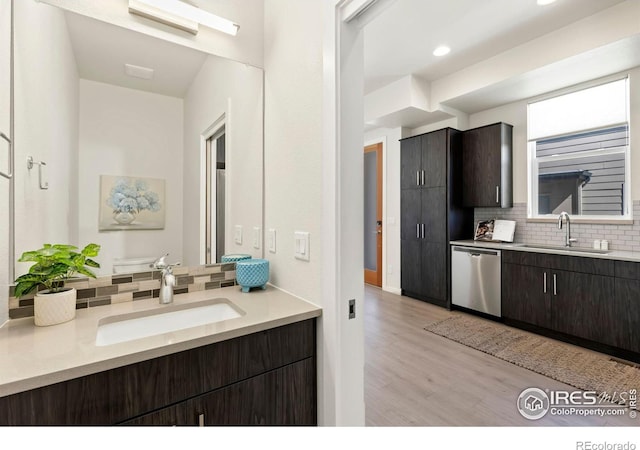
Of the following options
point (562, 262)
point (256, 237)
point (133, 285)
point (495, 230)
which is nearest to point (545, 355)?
point (562, 262)

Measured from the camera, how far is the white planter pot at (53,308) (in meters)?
1.02

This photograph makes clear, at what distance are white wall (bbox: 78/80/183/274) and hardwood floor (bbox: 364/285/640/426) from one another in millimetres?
1618

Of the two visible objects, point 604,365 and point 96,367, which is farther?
point 604,365

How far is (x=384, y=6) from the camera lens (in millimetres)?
1055

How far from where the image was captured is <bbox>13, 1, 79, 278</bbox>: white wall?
3.55 ft

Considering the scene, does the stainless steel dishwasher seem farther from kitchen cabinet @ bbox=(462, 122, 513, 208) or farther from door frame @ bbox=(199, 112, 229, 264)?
door frame @ bbox=(199, 112, 229, 264)

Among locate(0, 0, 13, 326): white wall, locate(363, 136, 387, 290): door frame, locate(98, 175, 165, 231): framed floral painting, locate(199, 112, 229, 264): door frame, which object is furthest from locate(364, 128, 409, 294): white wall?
locate(0, 0, 13, 326): white wall

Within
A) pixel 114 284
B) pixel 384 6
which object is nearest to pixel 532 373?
pixel 384 6

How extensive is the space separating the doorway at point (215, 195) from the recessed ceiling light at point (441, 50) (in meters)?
2.55

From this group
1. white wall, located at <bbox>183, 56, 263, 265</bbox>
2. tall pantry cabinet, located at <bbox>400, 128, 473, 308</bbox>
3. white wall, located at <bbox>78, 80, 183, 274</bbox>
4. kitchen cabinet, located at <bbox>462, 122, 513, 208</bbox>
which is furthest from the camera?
tall pantry cabinet, located at <bbox>400, 128, 473, 308</bbox>

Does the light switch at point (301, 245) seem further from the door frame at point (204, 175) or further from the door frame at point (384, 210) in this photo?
the door frame at point (384, 210)

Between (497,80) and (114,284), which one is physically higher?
(497,80)
